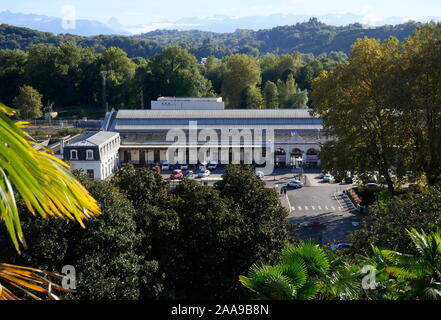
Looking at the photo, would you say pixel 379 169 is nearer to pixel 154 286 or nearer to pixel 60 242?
pixel 154 286

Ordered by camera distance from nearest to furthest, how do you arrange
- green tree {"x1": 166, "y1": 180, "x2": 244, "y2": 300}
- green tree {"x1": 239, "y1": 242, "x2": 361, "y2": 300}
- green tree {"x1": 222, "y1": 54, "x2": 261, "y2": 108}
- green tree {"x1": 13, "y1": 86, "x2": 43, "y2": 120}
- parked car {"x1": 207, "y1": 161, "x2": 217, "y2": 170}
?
1. green tree {"x1": 239, "y1": 242, "x2": 361, "y2": 300}
2. green tree {"x1": 166, "y1": 180, "x2": 244, "y2": 300}
3. parked car {"x1": 207, "y1": 161, "x2": 217, "y2": 170}
4. green tree {"x1": 13, "y1": 86, "x2": 43, "y2": 120}
5. green tree {"x1": 222, "y1": 54, "x2": 261, "y2": 108}

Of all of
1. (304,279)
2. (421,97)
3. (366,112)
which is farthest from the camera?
(366,112)

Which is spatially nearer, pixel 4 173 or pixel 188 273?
pixel 4 173

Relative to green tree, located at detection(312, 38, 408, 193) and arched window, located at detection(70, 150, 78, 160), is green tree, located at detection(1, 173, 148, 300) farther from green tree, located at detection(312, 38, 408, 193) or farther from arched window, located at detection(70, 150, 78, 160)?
arched window, located at detection(70, 150, 78, 160)

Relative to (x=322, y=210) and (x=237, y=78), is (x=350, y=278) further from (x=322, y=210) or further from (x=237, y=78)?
(x=237, y=78)

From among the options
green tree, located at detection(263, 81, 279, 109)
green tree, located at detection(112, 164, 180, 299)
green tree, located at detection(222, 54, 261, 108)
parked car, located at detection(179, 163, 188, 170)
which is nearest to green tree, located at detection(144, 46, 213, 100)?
green tree, located at detection(222, 54, 261, 108)

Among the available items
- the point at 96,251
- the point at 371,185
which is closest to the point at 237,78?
the point at 371,185
